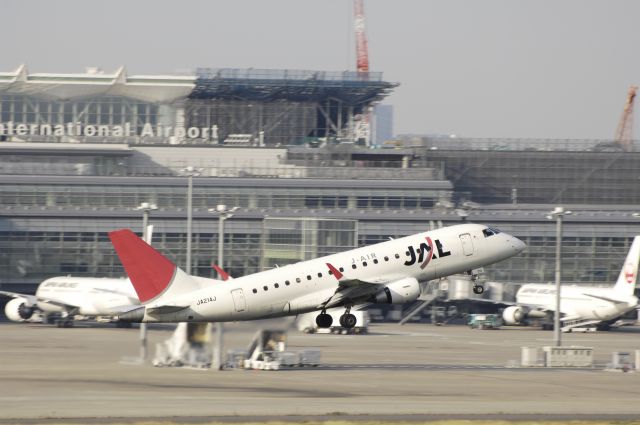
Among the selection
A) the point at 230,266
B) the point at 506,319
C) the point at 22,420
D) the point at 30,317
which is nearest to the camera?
the point at 22,420

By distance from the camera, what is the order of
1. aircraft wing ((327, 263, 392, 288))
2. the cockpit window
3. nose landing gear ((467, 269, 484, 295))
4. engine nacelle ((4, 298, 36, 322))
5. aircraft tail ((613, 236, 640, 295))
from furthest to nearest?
1. aircraft tail ((613, 236, 640, 295))
2. engine nacelle ((4, 298, 36, 322))
3. the cockpit window
4. nose landing gear ((467, 269, 484, 295))
5. aircraft wing ((327, 263, 392, 288))

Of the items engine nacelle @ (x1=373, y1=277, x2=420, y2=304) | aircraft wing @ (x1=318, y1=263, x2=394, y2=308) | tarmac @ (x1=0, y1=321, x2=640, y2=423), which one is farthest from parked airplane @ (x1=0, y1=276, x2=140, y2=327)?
engine nacelle @ (x1=373, y1=277, x2=420, y2=304)

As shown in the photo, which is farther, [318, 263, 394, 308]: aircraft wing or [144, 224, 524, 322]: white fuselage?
[318, 263, 394, 308]: aircraft wing

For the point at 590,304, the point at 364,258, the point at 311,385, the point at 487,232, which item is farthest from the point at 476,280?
the point at 590,304

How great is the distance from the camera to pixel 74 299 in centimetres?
13812

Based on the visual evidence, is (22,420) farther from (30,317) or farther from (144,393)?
(30,317)

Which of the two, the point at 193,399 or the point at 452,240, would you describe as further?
the point at 452,240

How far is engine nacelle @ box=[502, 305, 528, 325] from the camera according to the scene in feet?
502

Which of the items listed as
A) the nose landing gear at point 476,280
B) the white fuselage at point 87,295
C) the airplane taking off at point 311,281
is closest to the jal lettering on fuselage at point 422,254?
the airplane taking off at point 311,281

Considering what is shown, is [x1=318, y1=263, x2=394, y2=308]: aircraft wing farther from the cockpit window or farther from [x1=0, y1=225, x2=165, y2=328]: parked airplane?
[x1=0, y1=225, x2=165, y2=328]: parked airplane

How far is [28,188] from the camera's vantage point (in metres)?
182

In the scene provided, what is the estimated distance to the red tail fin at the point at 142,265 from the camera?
8362 cm

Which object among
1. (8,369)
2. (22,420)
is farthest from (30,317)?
(22,420)

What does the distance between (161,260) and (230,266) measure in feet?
301
